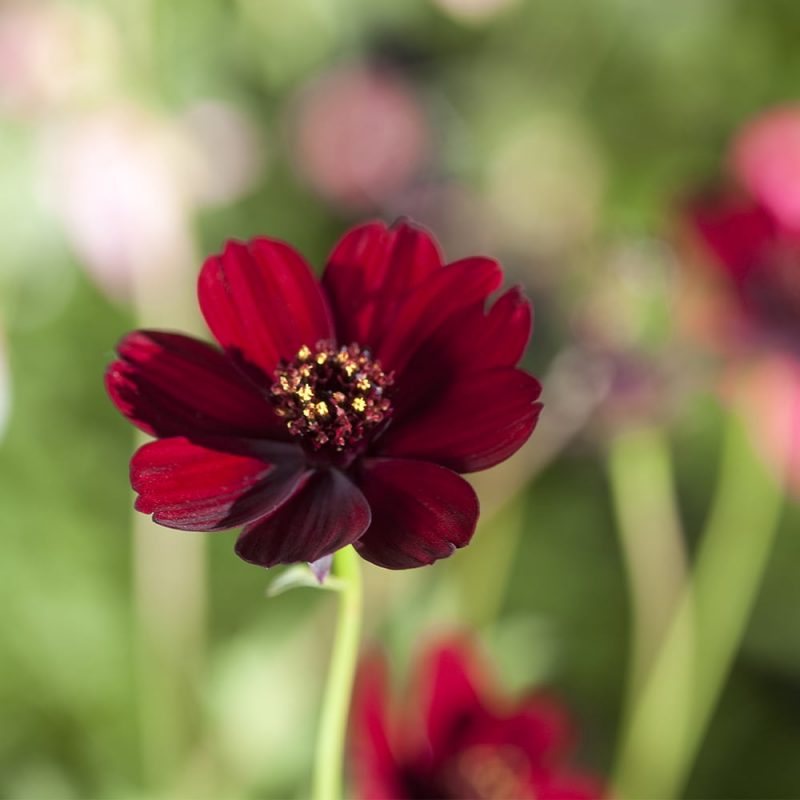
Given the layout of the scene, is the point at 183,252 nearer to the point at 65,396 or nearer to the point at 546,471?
the point at 65,396

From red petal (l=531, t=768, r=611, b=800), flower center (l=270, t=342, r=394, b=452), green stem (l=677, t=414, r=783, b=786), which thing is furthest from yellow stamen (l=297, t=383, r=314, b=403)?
green stem (l=677, t=414, r=783, b=786)

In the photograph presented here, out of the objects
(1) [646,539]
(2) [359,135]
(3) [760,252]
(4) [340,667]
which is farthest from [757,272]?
(4) [340,667]

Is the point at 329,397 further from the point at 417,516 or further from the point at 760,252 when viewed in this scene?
the point at 760,252

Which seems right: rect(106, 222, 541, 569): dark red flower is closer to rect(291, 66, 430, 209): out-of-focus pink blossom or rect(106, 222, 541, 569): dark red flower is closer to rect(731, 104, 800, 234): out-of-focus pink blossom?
rect(731, 104, 800, 234): out-of-focus pink blossom

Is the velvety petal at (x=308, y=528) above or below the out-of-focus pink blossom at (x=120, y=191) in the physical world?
below

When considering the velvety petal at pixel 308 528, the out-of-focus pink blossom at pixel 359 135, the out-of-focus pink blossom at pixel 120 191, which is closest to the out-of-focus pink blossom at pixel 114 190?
the out-of-focus pink blossom at pixel 120 191

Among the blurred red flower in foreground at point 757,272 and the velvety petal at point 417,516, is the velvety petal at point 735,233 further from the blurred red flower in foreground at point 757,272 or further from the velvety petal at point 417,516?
the velvety petal at point 417,516
